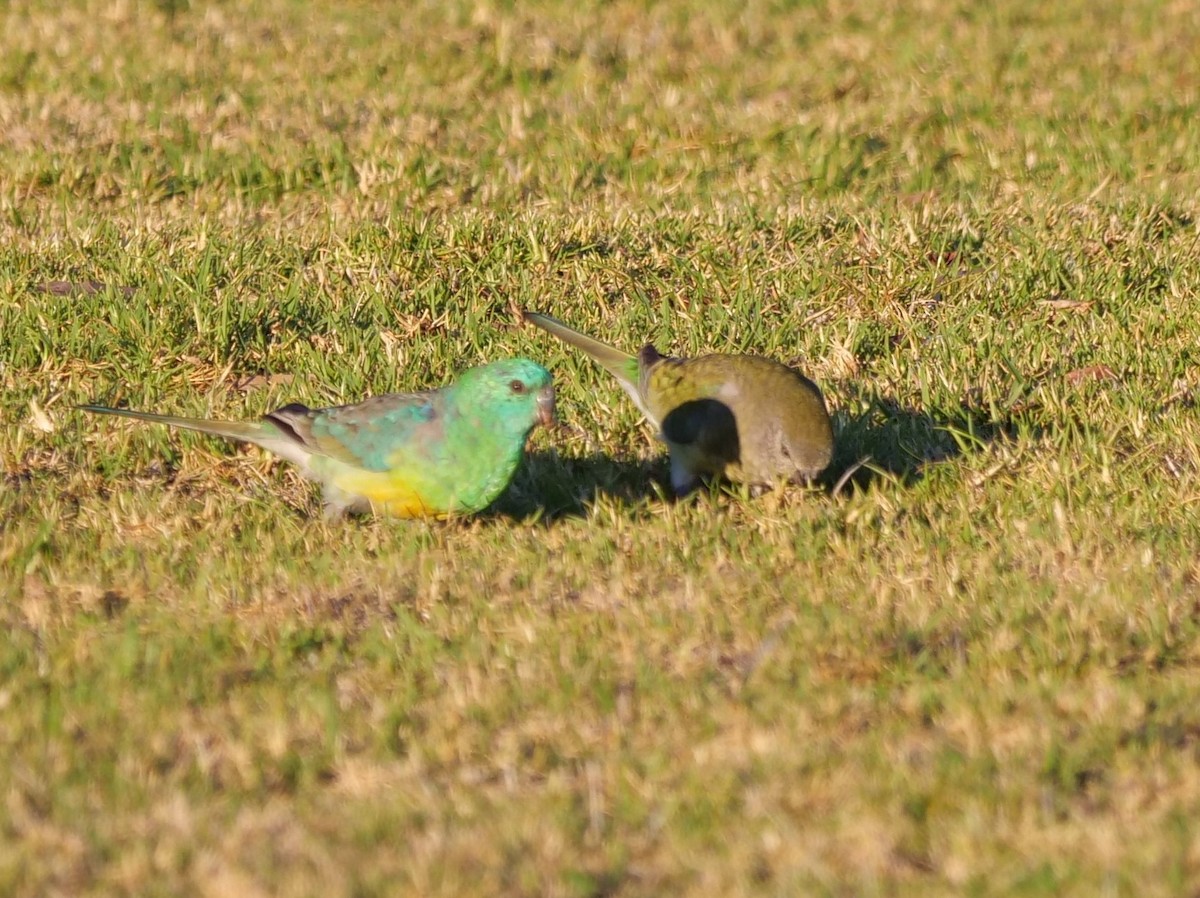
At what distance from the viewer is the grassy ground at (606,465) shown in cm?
404

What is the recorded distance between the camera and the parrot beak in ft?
19.2

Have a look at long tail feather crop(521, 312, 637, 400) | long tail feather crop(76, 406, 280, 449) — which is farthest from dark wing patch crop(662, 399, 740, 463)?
long tail feather crop(76, 406, 280, 449)

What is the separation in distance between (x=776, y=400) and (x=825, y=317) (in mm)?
1785

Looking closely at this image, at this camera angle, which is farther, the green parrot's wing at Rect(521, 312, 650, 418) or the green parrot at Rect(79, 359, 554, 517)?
the green parrot's wing at Rect(521, 312, 650, 418)

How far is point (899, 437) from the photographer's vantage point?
688 cm

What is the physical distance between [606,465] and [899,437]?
1.17m

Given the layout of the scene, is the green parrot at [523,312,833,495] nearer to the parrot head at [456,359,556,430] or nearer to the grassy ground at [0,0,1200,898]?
the grassy ground at [0,0,1200,898]

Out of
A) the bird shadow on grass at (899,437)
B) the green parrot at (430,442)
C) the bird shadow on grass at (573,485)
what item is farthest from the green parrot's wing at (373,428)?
the bird shadow on grass at (899,437)

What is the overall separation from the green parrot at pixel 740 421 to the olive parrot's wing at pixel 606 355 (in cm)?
31

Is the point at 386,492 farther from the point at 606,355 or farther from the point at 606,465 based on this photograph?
the point at 606,355

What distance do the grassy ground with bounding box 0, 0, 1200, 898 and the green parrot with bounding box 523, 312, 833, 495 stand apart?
0.16 m

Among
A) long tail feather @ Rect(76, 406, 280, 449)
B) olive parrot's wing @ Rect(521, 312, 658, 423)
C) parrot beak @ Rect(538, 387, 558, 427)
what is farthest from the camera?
olive parrot's wing @ Rect(521, 312, 658, 423)

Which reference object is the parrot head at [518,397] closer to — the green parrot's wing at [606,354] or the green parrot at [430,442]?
the green parrot at [430,442]

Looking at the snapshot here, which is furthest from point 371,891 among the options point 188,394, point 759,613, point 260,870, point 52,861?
point 188,394
